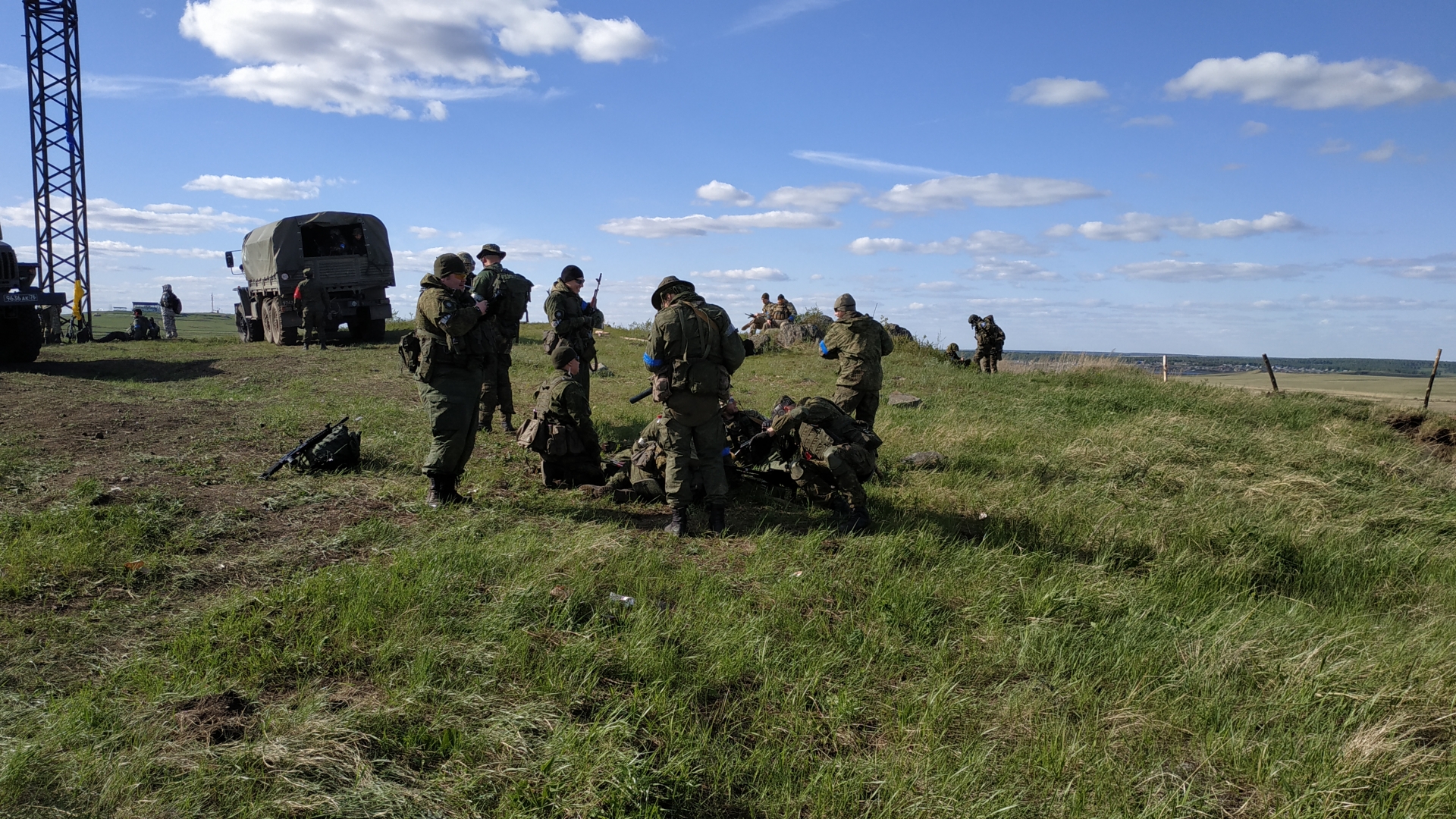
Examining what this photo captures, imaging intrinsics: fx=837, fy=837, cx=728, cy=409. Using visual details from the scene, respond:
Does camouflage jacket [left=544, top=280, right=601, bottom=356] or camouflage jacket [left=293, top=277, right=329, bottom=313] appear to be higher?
camouflage jacket [left=293, top=277, right=329, bottom=313]

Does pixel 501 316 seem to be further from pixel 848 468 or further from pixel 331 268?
pixel 331 268

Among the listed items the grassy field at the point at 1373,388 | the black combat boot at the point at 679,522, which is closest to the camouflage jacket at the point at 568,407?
the black combat boot at the point at 679,522

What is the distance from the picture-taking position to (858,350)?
7.88m

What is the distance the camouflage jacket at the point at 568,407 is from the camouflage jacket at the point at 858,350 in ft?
8.27

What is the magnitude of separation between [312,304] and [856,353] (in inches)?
542

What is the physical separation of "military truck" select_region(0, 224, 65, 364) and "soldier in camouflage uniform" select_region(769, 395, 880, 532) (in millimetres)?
12775

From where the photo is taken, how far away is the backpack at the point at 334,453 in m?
6.77

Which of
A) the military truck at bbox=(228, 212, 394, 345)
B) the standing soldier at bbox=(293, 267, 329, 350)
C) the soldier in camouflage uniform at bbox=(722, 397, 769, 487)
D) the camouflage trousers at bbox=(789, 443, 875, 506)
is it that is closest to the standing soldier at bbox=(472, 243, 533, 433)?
the soldier in camouflage uniform at bbox=(722, 397, 769, 487)

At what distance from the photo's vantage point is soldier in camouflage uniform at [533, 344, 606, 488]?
21.5 feet

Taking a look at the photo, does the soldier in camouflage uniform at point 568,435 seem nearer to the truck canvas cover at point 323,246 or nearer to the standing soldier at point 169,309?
the truck canvas cover at point 323,246

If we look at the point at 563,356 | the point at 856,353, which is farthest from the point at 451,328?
the point at 856,353

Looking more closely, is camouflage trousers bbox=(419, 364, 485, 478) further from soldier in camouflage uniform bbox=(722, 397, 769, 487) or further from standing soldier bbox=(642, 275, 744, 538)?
soldier in camouflage uniform bbox=(722, 397, 769, 487)

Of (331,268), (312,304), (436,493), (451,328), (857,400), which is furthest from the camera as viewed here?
(331,268)

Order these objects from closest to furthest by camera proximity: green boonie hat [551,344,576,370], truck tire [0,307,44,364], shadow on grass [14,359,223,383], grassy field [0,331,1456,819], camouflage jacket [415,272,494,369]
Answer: grassy field [0,331,1456,819] → camouflage jacket [415,272,494,369] → green boonie hat [551,344,576,370] → shadow on grass [14,359,223,383] → truck tire [0,307,44,364]
